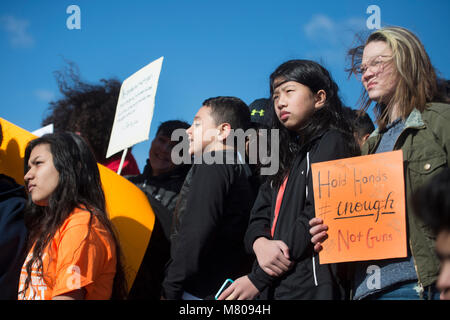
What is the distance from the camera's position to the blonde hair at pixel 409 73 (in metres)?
2.18

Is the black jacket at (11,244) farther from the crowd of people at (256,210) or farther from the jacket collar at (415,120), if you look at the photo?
the jacket collar at (415,120)

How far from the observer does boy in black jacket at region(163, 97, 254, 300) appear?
262cm

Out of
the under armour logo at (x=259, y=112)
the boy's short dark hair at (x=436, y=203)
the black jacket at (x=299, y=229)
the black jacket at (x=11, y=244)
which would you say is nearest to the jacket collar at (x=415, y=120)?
the black jacket at (x=299, y=229)

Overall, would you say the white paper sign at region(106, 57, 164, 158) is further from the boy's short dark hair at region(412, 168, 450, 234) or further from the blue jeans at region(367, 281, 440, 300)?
the boy's short dark hair at region(412, 168, 450, 234)

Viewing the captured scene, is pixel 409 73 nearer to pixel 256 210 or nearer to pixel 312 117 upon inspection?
pixel 312 117

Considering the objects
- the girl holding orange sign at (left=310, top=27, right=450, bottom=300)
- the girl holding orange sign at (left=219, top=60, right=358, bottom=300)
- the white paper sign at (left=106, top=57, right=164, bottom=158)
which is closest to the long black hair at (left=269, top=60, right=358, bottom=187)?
the girl holding orange sign at (left=219, top=60, right=358, bottom=300)

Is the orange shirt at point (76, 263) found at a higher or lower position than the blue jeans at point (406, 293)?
higher

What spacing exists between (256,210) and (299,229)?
443 millimetres

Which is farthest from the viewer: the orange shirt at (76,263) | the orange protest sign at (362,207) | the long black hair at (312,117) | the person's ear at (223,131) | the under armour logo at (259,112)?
the under armour logo at (259,112)

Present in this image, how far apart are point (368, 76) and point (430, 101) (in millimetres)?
302

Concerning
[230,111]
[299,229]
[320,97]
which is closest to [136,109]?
[230,111]

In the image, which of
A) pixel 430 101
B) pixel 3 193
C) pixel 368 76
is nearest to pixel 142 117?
pixel 3 193

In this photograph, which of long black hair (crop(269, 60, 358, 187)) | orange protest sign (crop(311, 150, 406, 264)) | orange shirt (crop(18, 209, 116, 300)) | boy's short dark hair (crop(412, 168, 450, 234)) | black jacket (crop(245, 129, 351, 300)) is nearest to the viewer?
boy's short dark hair (crop(412, 168, 450, 234))

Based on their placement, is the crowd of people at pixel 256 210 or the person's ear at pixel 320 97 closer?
the crowd of people at pixel 256 210
